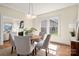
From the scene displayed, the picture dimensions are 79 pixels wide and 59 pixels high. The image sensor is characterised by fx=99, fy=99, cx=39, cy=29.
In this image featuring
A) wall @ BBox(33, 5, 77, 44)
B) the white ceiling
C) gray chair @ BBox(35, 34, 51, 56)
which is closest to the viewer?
the white ceiling

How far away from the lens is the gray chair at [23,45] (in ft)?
7.72

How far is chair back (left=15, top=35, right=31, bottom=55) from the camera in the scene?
2.35 metres

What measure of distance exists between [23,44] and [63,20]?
1.13m

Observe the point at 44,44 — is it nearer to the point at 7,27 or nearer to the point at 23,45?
the point at 23,45

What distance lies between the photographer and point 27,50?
96.2 inches

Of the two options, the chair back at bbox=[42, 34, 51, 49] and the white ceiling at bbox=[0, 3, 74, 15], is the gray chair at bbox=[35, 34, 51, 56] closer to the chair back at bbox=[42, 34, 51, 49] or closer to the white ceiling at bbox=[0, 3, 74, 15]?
the chair back at bbox=[42, 34, 51, 49]

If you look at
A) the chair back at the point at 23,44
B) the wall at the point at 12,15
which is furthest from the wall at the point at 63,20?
the chair back at the point at 23,44

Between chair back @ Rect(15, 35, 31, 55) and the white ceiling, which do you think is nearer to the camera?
the white ceiling

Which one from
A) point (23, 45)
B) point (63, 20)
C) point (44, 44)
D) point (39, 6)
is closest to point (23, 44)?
point (23, 45)

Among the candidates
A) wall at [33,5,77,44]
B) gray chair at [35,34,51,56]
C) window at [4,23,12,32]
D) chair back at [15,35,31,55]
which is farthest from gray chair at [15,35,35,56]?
wall at [33,5,77,44]

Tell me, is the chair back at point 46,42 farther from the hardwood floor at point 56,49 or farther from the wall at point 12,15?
the wall at point 12,15

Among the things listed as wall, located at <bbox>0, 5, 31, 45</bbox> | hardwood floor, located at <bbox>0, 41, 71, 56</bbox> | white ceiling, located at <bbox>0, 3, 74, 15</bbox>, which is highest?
white ceiling, located at <bbox>0, 3, 74, 15</bbox>

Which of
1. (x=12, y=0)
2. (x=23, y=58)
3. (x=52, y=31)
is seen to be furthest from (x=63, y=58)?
(x=12, y=0)

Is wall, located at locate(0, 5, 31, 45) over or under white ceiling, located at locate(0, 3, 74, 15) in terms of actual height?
under
